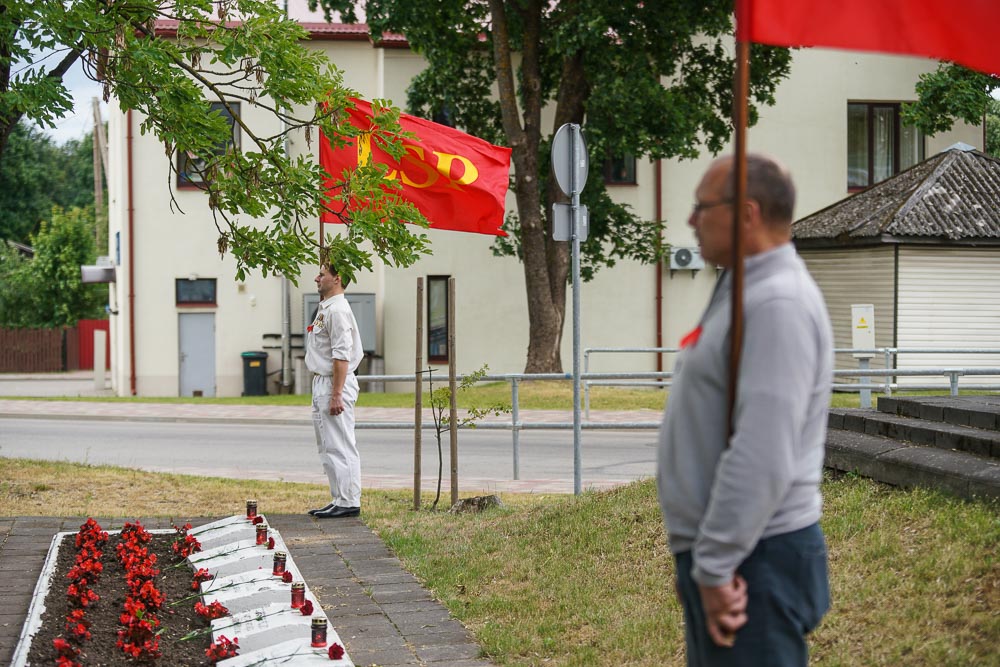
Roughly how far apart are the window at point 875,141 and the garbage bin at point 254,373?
1578 centimetres

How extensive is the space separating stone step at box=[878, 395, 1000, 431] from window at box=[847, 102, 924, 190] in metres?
24.3

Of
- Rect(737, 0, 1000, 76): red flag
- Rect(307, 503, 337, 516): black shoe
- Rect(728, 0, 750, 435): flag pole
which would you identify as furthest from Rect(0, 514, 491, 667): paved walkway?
Rect(737, 0, 1000, 76): red flag

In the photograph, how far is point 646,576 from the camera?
6.45 m

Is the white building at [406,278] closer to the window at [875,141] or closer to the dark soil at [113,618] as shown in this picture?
the window at [875,141]

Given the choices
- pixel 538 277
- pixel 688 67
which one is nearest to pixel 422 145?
pixel 538 277

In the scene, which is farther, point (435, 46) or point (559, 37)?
point (435, 46)

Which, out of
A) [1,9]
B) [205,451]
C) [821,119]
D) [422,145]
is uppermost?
[821,119]

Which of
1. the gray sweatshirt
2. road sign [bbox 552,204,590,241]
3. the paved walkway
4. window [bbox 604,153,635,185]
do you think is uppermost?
window [bbox 604,153,635,185]

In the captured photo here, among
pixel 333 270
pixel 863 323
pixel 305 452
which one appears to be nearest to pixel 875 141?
pixel 863 323

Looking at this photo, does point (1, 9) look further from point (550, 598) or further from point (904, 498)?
point (904, 498)

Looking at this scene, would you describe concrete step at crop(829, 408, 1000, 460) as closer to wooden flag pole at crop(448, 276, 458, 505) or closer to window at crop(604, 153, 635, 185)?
wooden flag pole at crop(448, 276, 458, 505)

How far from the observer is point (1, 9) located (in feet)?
31.6

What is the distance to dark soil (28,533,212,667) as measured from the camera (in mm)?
5398

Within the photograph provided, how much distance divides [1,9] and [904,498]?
25.4 ft
